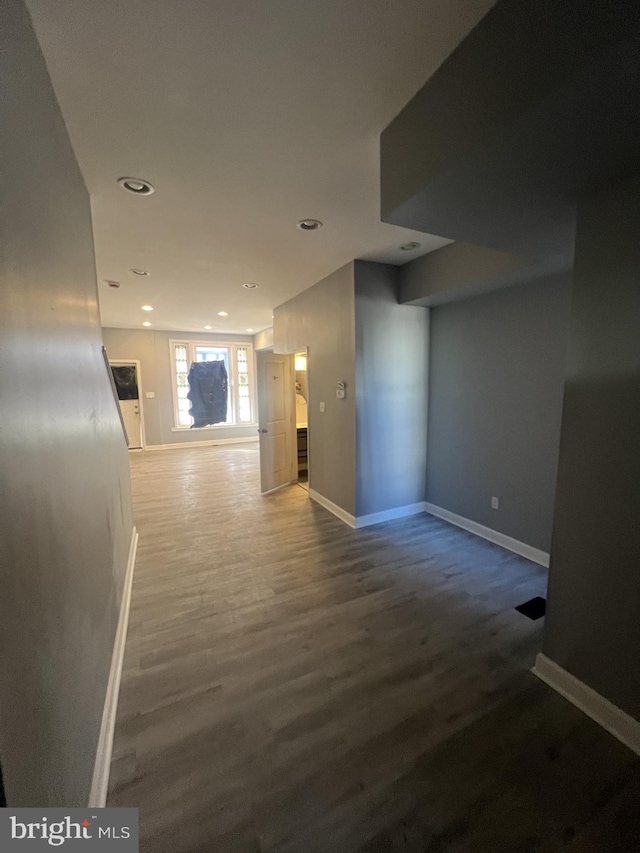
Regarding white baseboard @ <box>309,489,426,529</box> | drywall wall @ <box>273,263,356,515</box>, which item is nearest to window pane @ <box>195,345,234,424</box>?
drywall wall @ <box>273,263,356,515</box>

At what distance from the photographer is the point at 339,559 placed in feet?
10.1

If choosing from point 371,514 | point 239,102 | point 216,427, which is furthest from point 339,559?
point 216,427

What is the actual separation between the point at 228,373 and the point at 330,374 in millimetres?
5095

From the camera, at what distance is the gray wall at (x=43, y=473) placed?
729mm

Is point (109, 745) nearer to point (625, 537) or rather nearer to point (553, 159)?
point (625, 537)

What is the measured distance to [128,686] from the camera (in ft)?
5.89

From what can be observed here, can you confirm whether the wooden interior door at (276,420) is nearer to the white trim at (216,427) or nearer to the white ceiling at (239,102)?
the white ceiling at (239,102)

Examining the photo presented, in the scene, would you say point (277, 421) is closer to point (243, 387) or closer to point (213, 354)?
point (243, 387)

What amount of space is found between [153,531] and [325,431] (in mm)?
2198

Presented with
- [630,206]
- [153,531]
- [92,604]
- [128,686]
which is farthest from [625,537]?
[153,531]

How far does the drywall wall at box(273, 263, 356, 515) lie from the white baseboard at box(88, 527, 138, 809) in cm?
225

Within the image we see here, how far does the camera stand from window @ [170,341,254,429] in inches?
310

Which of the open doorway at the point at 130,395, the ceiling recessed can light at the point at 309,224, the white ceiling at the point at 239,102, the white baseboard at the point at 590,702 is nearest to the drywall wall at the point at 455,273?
the white ceiling at the point at 239,102

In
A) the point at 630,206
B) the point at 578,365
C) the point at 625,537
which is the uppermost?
the point at 630,206
